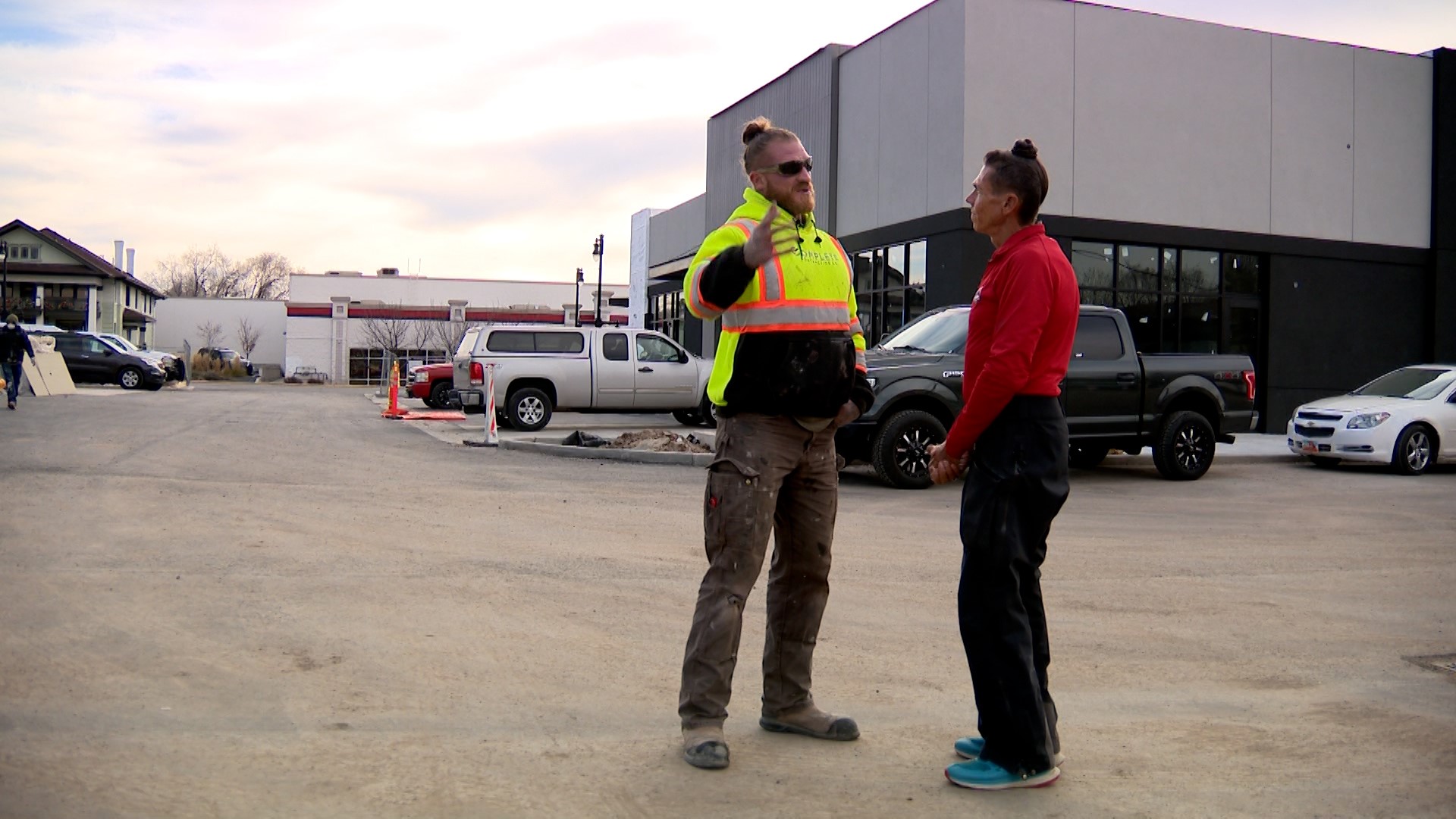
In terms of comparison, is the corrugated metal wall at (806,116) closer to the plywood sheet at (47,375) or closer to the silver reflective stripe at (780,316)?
the plywood sheet at (47,375)

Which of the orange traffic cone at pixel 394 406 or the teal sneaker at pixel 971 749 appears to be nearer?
the teal sneaker at pixel 971 749

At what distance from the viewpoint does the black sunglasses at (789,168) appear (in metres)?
3.99

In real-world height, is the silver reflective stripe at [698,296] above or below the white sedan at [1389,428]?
above

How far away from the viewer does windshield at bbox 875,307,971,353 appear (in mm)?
13281

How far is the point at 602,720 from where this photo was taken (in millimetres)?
4277

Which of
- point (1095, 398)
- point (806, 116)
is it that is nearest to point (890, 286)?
point (806, 116)

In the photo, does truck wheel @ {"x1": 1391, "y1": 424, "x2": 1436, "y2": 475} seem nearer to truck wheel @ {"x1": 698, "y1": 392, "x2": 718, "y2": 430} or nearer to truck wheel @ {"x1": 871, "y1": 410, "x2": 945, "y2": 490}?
truck wheel @ {"x1": 871, "y1": 410, "x2": 945, "y2": 490}

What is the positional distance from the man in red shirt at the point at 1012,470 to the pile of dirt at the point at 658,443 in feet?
37.0

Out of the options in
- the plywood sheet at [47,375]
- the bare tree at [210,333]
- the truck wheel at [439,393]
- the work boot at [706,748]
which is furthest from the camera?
the bare tree at [210,333]

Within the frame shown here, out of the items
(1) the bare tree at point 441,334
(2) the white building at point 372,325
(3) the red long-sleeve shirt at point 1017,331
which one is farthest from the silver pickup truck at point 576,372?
(1) the bare tree at point 441,334

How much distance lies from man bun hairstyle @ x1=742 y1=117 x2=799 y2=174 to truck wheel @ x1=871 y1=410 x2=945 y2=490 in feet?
27.6

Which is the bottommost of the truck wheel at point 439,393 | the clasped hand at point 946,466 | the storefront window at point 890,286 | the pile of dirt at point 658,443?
the pile of dirt at point 658,443

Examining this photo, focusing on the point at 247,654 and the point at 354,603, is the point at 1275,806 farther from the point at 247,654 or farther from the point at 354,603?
→ the point at 354,603

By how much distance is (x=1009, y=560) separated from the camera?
11.9 feet
